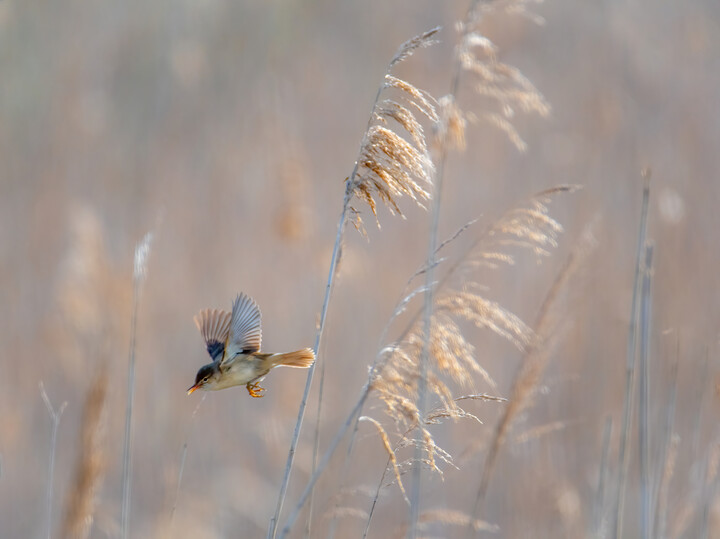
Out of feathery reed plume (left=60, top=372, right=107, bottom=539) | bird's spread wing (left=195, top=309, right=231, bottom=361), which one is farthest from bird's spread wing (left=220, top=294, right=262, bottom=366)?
feathery reed plume (left=60, top=372, right=107, bottom=539)

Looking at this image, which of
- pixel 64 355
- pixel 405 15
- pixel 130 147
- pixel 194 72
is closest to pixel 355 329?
pixel 64 355

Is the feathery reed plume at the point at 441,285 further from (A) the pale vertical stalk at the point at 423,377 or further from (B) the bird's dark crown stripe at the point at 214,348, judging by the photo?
(B) the bird's dark crown stripe at the point at 214,348

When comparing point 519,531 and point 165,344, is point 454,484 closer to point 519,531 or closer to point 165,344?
point 519,531

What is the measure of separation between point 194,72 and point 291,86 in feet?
3.08

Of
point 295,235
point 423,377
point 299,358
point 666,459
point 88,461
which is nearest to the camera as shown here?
point 423,377

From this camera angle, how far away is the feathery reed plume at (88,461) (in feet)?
6.57

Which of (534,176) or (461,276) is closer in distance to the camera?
(461,276)

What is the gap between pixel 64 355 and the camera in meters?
5.25

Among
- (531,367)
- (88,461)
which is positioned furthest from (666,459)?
(88,461)

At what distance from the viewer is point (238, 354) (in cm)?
204

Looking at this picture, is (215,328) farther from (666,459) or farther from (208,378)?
(666,459)

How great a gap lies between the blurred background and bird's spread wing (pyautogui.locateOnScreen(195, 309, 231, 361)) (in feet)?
1.26

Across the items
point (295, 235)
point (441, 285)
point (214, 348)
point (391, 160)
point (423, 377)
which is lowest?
point (423, 377)

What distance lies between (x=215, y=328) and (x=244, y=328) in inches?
11.8
